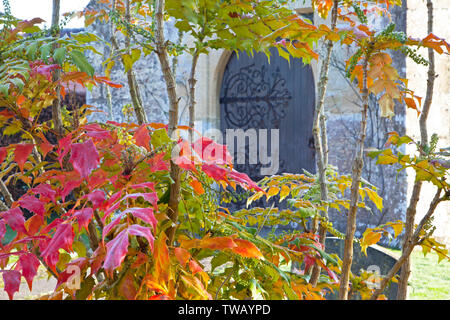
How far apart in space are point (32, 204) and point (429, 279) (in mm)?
2605

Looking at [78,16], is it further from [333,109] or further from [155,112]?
[333,109]

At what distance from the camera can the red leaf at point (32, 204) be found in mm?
885

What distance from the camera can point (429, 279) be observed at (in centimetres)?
287

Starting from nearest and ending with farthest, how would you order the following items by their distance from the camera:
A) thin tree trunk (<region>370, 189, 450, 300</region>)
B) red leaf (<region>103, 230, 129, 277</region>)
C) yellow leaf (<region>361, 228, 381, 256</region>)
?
red leaf (<region>103, 230, 129, 277</region>)
thin tree trunk (<region>370, 189, 450, 300</region>)
yellow leaf (<region>361, 228, 381, 256</region>)

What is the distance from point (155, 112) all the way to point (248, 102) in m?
0.96

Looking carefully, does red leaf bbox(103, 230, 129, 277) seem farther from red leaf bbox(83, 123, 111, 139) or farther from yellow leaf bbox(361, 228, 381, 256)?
yellow leaf bbox(361, 228, 381, 256)

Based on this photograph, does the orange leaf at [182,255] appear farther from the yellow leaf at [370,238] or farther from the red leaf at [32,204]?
the yellow leaf at [370,238]

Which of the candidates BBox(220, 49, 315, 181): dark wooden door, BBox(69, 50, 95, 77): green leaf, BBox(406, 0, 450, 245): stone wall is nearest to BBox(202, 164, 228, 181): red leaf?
BBox(69, 50, 95, 77): green leaf

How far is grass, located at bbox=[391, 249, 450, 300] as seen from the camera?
2574 millimetres

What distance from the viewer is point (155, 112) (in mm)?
4820

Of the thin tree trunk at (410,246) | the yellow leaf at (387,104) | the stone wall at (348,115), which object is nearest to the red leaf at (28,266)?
the thin tree trunk at (410,246)

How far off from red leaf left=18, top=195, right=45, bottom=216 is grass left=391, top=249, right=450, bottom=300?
1.98m

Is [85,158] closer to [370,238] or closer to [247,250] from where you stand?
[247,250]
